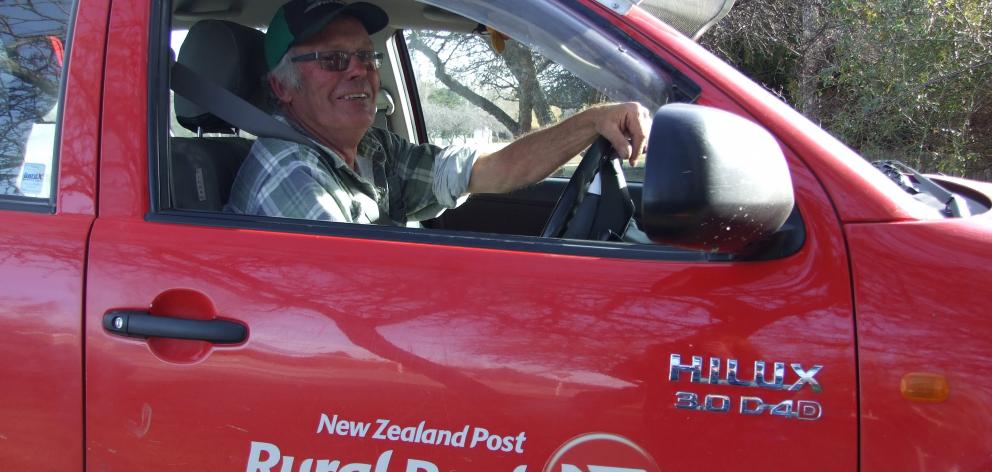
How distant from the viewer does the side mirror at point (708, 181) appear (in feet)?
4.43

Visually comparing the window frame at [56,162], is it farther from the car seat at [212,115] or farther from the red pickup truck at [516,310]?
the car seat at [212,115]

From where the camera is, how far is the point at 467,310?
1.52 metres

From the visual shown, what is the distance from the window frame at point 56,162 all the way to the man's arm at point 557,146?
115 cm

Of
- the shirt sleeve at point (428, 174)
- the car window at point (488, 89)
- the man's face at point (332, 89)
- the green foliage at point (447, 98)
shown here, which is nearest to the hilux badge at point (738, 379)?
the car window at point (488, 89)

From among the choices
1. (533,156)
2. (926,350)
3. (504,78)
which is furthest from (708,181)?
(504,78)

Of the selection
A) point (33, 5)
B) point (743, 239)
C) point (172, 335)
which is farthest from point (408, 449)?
point (33, 5)

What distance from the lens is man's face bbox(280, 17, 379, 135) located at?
2.58 meters

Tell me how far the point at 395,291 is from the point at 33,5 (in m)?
1.07

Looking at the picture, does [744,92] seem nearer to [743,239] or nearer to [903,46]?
[743,239]

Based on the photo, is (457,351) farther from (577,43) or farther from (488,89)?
(488,89)

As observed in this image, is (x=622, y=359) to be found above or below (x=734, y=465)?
above

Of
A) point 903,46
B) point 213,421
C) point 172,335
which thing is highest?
point 903,46

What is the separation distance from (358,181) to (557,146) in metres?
0.60

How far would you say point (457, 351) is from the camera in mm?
1500
